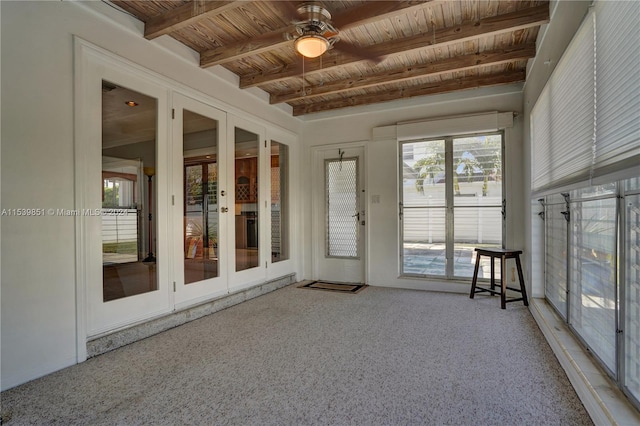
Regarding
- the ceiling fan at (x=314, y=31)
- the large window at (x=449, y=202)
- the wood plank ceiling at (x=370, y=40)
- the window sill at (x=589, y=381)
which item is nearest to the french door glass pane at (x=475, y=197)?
the large window at (x=449, y=202)

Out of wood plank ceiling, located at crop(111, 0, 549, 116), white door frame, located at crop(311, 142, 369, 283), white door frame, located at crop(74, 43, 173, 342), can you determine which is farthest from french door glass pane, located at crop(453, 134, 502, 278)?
white door frame, located at crop(74, 43, 173, 342)

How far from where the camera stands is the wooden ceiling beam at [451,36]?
2.64 meters

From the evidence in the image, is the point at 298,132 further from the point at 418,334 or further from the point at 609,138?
the point at 609,138

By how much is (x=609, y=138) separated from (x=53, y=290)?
3.36 m

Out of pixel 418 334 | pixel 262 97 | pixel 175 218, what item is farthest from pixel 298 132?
pixel 418 334

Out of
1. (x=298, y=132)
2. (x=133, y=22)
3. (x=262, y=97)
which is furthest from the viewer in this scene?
(x=298, y=132)

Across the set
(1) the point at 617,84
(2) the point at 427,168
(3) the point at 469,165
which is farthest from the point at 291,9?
(3) the point at 469,165

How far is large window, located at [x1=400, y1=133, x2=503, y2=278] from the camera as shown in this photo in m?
4.26

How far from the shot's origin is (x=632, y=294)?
5.00 feet

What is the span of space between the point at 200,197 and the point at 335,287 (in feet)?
7.55

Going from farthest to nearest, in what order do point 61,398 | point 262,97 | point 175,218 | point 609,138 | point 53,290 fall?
point 262,97, point 175,218, point 53,290, point 61,398, point 609,138

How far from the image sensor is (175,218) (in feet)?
10.4

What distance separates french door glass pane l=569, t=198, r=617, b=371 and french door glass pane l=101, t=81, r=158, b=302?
3.30 m

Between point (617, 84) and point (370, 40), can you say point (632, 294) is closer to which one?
point (617, 84)
